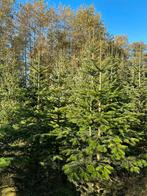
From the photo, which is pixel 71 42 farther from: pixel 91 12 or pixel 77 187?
pixel 77 187

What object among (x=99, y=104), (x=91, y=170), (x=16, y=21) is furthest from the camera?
(x=16, y=21)

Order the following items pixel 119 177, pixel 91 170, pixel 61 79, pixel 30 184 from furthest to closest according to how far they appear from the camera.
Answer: pixel 61 79
pixel 119 177
pixel 30 184
pixel 91 170

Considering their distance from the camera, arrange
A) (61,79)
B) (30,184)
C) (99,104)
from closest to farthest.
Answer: (99,104) < (30,184) < (61,79)

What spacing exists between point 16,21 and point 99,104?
3111 cm

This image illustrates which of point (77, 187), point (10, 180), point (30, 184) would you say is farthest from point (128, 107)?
point (10, 180)

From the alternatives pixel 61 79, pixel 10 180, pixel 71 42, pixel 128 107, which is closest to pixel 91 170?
pixel 128 107

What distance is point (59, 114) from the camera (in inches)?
431

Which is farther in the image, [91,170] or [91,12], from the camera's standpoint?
[91,12]

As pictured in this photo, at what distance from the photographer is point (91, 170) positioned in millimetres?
8781

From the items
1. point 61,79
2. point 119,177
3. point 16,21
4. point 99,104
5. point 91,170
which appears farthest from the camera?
point 16,21

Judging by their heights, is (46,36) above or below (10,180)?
Answer: above

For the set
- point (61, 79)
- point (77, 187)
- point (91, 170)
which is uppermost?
point (61, 79)

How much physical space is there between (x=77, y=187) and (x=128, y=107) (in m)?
3.39

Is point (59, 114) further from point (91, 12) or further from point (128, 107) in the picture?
point (91, 12)
